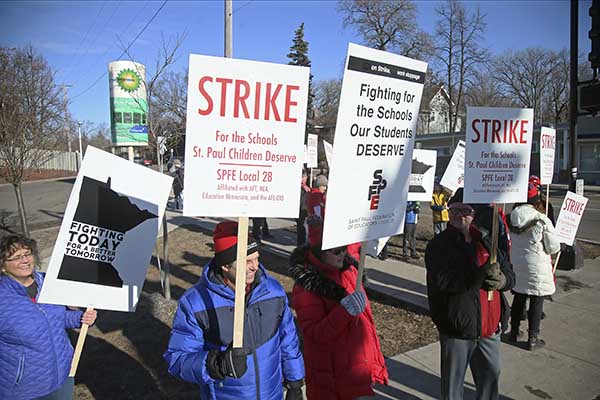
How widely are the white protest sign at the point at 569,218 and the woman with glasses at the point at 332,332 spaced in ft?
15.1

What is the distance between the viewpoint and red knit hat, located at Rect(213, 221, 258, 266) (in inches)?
96.7

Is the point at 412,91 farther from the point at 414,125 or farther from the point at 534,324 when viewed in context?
the point at 534,324

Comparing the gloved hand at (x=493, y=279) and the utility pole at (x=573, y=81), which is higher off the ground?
the utility pole at (x=573, y=81)

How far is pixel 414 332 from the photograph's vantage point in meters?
5.29

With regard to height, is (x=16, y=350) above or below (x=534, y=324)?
above

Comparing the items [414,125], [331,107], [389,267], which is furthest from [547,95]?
[414,125]

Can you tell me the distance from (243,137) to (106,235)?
1.37 metres

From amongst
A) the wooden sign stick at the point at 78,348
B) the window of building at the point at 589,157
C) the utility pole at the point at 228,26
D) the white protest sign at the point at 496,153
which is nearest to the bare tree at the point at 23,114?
the utility pole at the point at 228,26

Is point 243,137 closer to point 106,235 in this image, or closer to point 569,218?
point 106,235

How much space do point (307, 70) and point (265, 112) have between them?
1.08 ft

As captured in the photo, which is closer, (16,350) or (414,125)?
(16,350)

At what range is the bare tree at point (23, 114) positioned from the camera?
341 inches

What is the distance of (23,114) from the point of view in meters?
8.89

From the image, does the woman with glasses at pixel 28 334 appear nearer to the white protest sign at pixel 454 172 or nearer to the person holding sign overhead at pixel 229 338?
the person holding sign overhead at pixel 229 338
